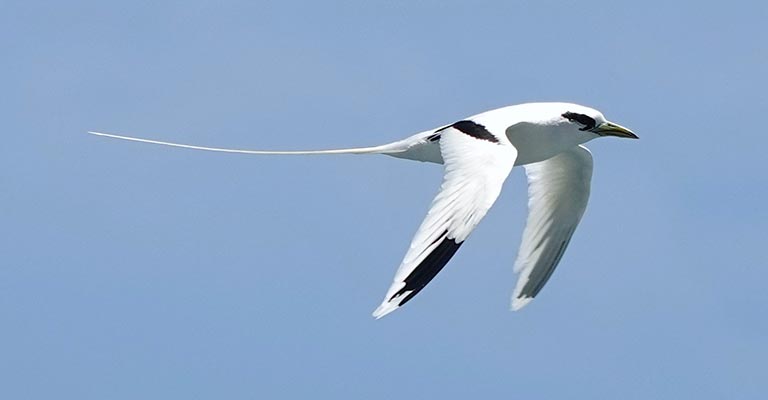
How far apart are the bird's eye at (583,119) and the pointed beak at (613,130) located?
0.22 meters

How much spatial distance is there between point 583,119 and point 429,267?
18.8ft

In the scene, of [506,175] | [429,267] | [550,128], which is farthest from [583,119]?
[429,267]

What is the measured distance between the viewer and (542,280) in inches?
992

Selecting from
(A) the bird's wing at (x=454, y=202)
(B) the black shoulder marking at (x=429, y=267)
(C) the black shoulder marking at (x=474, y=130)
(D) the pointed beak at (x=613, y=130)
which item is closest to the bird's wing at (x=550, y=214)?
(D) the pointed beak at (x=613, y=130)

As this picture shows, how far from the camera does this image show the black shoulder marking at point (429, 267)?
18.0m

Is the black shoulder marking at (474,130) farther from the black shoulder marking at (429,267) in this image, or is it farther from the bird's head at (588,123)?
the black shoulder marking at (429,267)

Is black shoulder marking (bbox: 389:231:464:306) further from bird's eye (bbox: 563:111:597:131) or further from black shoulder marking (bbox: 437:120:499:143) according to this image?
bird's eye (bbox: 563:111:597:131)

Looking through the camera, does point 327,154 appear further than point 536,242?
No

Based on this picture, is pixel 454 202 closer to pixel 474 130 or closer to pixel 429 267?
pixel 429 267

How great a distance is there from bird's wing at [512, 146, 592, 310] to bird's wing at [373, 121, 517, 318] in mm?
3588

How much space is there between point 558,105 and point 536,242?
8.98 feet

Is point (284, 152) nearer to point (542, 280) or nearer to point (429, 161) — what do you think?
point (429, 161)

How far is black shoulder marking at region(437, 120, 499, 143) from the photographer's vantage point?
21500 mm

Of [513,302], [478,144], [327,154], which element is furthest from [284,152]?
[513,302]
